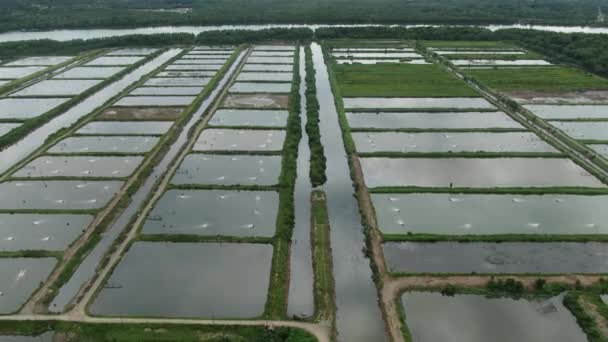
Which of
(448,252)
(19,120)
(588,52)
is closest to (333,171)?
(448,252)

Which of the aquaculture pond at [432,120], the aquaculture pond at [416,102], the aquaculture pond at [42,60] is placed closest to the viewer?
the aquaculture pond at [432,120]

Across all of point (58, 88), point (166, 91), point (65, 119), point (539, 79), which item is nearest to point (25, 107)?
point (65, 119)

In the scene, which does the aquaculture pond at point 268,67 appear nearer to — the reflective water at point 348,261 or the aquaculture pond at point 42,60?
the reflective water at point 348,261

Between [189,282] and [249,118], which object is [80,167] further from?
[189,282]

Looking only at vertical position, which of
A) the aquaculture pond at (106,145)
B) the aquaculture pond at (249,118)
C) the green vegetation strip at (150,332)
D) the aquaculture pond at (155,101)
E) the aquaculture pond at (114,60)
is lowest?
the green vegetation strip at (150,332)

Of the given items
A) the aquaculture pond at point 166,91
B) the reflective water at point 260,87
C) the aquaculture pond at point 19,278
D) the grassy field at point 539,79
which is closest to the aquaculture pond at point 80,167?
the aquaculture pond at point 19,278

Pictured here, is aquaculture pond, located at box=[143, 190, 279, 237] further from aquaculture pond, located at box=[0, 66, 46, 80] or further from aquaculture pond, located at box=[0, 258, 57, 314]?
aquaculture pond, located at box=[0, 66, 46, 80]

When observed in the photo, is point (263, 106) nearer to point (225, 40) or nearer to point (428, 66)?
point (428, 66)
